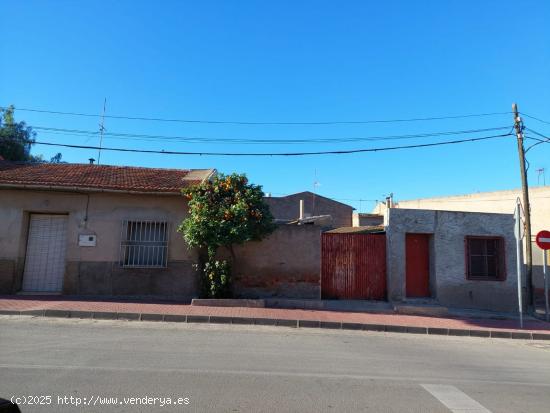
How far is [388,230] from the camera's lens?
44.0ft

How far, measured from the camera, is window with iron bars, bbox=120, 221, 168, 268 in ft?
41.6

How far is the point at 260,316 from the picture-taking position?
33.2 feet

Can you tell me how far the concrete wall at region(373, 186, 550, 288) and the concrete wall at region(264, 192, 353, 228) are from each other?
16.1 ft

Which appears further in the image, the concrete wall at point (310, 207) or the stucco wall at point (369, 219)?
the concrete wall at point (310, 207)

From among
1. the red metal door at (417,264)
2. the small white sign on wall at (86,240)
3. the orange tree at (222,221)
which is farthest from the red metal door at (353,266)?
the small white sign on wall at (86,240)

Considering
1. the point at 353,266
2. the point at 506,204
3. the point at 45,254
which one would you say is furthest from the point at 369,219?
the point at 45,254

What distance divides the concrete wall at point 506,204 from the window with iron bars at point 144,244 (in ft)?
45.2

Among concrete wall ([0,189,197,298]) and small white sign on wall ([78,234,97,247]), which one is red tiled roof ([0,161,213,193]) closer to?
concrete wall ([0,189,197,298])

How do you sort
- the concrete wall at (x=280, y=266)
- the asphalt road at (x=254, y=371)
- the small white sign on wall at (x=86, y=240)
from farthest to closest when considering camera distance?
1. the concrete wall at (x=280, y=266)
2. the small white sign on wall at (x=86, y=240)
3. the asphalt road at (x=254, y=371)

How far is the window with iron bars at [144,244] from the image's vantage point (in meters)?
12.7

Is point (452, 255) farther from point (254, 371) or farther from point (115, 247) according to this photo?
point (115, 247)

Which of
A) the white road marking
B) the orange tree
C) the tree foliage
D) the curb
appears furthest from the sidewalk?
the tree foliage

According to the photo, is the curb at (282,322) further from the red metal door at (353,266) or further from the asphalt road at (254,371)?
the red metal door at (353,266)

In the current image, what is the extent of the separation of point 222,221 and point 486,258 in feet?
30.3
